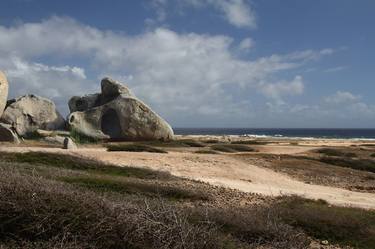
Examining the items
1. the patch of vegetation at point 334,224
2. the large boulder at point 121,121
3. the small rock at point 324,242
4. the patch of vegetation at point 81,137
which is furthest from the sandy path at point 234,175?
the large boulder at point 121,121

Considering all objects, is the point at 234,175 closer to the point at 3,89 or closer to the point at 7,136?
the point at 7,136

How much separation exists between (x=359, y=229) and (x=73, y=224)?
22.4ft

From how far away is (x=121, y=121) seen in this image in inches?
1505

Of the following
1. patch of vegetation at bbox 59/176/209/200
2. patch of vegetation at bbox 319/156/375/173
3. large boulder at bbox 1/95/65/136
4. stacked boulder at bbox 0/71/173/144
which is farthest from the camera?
stacked boulder at bbox 0/71/173/144

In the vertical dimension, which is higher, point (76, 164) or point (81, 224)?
point (76, 164)

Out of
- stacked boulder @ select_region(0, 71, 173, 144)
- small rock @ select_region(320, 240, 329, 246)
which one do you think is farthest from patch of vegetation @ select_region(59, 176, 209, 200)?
stacked boulder @ select_region(0, 71, 173, 144)

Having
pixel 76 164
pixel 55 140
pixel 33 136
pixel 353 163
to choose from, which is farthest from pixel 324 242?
pixel 33 136

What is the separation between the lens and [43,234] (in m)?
7.25

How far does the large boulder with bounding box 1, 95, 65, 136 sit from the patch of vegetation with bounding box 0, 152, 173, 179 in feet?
50.1

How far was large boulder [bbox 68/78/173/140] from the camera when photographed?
38.0 metres

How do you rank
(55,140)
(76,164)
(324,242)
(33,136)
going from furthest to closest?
(33,136) < (55,140) < (76,164) < (324,242)

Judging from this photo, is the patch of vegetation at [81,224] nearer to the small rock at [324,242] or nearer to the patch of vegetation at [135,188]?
the small rock at [324,242]

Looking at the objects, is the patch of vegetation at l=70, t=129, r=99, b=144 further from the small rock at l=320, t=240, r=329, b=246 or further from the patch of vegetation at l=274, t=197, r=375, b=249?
the small rock at l=320, t=240, r=329, b=246

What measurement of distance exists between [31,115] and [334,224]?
29239mm
